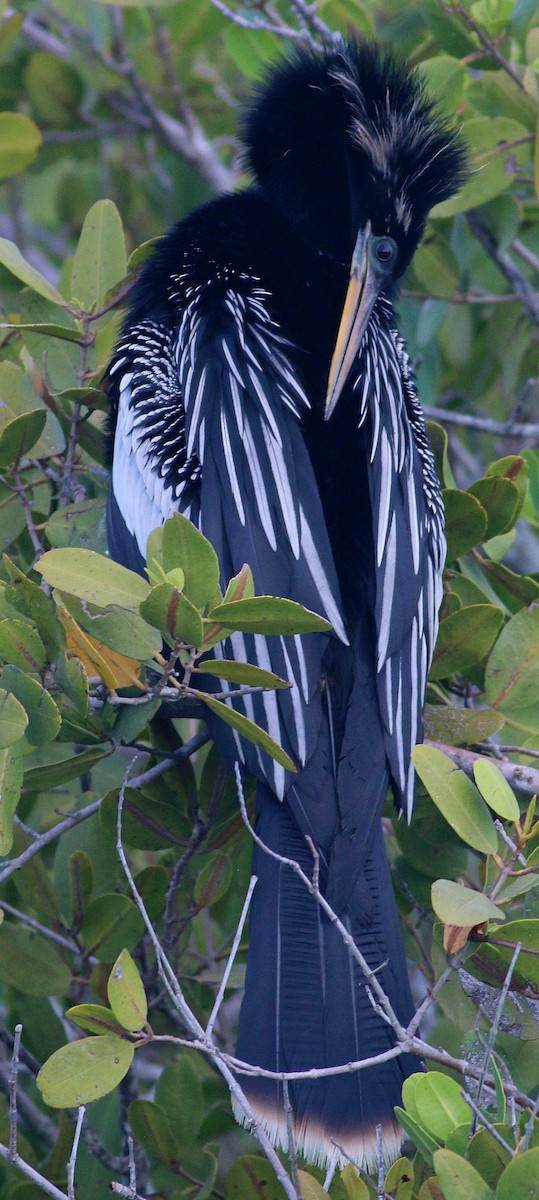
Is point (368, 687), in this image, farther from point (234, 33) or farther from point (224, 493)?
point (234, 33)

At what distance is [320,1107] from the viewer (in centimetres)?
202

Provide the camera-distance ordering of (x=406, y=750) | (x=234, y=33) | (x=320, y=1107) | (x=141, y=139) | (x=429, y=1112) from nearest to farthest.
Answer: (x=429, y=1112), (x=320, y=1107), (x=406, y=750), (x=234, y=33), (x=141, y=139)

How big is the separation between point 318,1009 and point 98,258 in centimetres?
171

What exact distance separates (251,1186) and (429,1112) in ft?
2.01

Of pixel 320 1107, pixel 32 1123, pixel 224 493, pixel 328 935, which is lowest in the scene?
pixel 32 1123

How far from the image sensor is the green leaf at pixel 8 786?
71.7 inches

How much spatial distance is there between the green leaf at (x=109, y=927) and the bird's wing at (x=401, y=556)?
1.88ft

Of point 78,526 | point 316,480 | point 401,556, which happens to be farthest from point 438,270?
point 78,526

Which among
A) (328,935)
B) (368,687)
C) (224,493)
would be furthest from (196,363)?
(328,935)

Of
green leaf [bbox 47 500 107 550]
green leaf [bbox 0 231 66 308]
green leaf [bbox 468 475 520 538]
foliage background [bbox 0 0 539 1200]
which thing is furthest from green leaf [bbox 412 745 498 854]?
green leaf [bbox 0 231 66 308]

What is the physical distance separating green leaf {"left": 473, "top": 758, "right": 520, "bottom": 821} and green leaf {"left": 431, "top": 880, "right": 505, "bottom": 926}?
0.13m

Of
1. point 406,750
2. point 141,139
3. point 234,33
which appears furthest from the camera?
point 141,139

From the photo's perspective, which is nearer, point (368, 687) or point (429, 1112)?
point (429, 1112)

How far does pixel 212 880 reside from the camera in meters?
2.24
